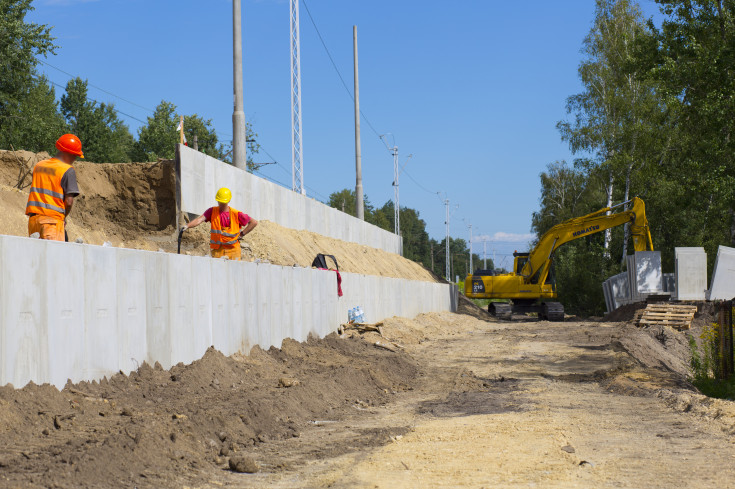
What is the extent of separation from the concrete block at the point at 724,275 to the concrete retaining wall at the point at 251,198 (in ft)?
43.1

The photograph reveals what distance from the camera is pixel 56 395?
6555 mm

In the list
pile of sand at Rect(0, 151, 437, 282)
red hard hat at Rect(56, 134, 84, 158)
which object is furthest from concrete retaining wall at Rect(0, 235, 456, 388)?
pile of sand at Rect(0, 151, 437, 282)

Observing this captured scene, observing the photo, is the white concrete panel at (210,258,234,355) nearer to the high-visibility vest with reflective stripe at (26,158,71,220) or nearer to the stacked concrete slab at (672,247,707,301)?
the high-visibility vest with reflective stripe at (26,158,71,220)

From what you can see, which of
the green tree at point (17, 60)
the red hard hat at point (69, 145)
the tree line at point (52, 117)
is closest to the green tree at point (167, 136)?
the tree line at point (52, 117)

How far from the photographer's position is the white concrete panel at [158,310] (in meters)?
8.56

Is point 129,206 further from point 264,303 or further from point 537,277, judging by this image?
point 537,277

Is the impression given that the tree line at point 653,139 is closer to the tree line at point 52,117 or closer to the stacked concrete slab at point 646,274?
the stacked concrete slab at point 646,274

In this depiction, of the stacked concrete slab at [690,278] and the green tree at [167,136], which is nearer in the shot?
the stacked concrete slab at [690,278]

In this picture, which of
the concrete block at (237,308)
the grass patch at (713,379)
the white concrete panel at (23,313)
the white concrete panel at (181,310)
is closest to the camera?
the white concrete panel at (23,313)

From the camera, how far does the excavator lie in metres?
30.5

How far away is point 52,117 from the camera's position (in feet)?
183

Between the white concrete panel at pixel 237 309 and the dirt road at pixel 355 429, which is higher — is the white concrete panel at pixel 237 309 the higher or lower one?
the higher one

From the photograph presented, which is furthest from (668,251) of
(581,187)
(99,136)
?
(99,136)

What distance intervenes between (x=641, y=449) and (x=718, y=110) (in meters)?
18.6
